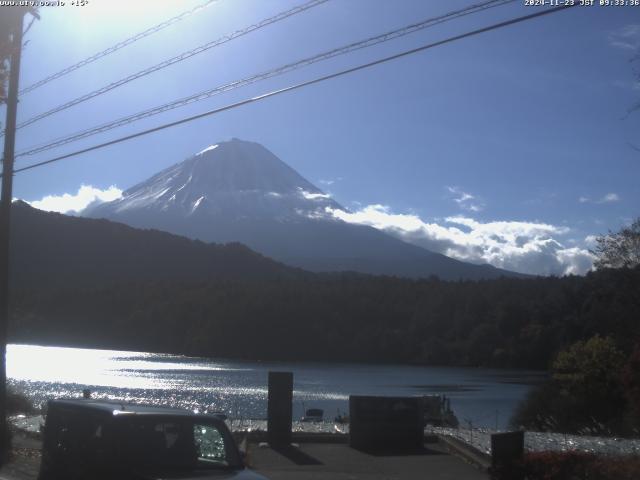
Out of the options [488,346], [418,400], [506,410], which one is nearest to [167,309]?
[488,346]

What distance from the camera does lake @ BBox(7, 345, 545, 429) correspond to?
45750 mm

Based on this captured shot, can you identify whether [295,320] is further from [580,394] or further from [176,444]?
[176,444]

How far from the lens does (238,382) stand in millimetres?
61812

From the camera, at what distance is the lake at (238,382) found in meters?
45.8

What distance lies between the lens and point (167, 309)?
99750 millimetres

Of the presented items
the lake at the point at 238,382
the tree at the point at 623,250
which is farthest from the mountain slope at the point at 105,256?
the tree at the point at 623,250

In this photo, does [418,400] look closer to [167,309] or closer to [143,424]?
[143,424]

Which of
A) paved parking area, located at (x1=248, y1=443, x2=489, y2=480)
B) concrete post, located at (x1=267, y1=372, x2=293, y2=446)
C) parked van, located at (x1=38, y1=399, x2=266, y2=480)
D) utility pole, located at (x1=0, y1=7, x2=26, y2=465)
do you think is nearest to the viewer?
parked van, located at (x1=38, y1=399, x2=266, y2=480)

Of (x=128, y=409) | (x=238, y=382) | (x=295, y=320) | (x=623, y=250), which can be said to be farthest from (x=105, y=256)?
(x=128, y=409)

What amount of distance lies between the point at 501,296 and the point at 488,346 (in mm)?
11813

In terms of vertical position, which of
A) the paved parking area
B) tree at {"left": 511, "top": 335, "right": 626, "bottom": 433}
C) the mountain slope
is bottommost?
the paved parking area

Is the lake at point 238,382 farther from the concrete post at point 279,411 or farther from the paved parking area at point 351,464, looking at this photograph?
the paved parking area at point 351,464

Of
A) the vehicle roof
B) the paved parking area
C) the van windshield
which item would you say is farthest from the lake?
the van windshield

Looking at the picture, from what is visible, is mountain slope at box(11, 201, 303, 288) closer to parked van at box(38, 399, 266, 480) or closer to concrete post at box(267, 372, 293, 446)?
concrete post at box(267, 372, 293, 446)
